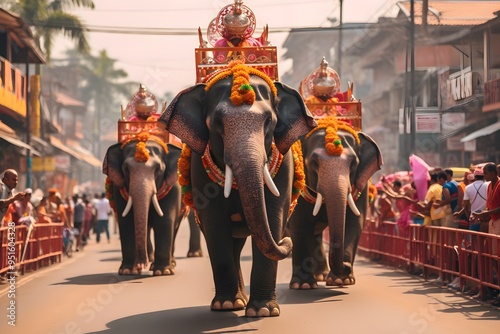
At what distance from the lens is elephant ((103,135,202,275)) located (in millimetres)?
17703

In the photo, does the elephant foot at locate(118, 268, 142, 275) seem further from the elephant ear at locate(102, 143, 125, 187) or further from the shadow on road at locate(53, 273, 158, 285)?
the elephant ear at locate(102, 143, 125, 187)

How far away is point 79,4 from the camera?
42344 millimetres

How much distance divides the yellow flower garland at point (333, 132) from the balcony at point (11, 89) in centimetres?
1636

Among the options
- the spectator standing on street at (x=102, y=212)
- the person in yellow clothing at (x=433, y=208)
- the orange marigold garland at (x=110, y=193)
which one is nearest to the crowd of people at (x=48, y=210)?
the spectator standing on street at (x=102, y=212)

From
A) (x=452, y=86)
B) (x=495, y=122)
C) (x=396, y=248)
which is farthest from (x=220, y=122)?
(x=452, y=86)

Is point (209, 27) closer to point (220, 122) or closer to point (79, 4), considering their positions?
point (220, 122)

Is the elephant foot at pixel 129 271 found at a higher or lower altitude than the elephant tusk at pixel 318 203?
lower

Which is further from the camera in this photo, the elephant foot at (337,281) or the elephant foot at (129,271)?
the elephant foot at (129,271)

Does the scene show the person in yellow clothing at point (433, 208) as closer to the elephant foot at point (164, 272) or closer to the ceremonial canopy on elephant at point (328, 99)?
the ceremonial canopy on elephant at point (328, 99)

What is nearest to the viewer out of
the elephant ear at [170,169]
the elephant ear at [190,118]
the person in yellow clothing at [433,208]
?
the elephant ear at [190,118]

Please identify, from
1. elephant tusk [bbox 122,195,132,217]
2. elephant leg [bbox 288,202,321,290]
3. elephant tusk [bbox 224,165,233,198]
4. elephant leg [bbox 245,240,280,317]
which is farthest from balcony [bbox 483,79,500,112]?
elephant tusk [bbox 224,165,233,198]

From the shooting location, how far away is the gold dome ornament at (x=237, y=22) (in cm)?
1409

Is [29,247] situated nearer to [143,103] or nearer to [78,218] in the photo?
[143,103]

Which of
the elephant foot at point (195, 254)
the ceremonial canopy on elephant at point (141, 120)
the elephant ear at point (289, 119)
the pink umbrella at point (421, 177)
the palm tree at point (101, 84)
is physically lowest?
the elephant foot at point (195, 254)
